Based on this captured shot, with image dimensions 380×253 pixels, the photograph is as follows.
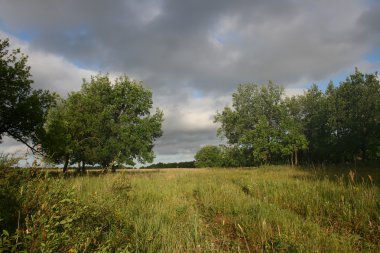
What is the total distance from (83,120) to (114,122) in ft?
30.6

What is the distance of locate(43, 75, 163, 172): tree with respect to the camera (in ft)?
87.5

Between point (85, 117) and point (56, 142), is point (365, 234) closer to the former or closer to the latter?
point (56, 142)

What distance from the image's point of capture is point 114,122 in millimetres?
33750

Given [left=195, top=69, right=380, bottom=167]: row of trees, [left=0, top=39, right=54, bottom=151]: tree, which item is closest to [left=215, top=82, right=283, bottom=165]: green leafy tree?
[left=195, top=69, right=380, bottom=167]: row of trees

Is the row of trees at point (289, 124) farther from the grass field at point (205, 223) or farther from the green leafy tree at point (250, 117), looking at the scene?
the grass field at point (205, 223)

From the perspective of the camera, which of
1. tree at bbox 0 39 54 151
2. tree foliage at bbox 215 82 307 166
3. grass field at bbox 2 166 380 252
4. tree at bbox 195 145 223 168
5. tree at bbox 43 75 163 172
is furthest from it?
tree at bbox 195 145 223 168

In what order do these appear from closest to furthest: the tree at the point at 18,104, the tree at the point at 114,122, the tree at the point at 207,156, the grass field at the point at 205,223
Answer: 1. the grass field at the point at 205,223
2. the tree at the point at 18,104
3. the tree at the point at 114,122
4. the tree at the point at 207,156

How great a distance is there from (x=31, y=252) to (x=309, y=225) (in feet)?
14.7

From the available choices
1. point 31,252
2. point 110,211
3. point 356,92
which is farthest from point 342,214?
point 356,92

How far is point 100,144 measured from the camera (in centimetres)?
3067

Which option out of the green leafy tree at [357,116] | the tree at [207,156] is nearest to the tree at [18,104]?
the green leafy tree at [357,116]

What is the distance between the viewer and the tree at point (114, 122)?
26672 millimetres

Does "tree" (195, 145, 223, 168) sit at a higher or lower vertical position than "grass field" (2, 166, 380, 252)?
higher

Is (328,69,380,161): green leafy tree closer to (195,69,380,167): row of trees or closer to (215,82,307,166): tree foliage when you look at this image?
(195,69,380,167): row of trees
